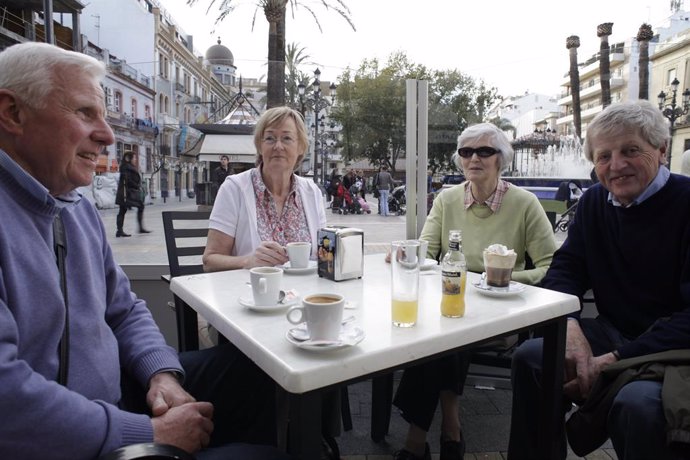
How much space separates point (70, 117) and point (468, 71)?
3190 mm

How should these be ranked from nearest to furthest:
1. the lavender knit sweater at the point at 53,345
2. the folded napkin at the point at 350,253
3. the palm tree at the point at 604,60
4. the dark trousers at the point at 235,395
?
the lavender knit sweater at the point at 53,345 < the dark trousers at the point at 235,395 < the folded napkin at the point at 350,253 < the palm tree at the point at 604,60

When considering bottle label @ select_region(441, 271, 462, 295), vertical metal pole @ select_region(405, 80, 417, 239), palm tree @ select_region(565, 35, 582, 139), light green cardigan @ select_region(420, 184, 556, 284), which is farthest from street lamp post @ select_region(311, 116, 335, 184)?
bottle label @ select_region(441, 271, 462, 295)

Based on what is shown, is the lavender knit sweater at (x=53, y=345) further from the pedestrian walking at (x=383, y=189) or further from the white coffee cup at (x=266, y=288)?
the pedestrian walking at (x=383, y=189)

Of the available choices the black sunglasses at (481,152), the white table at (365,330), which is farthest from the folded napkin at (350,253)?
the black sunglasses at (481,152)

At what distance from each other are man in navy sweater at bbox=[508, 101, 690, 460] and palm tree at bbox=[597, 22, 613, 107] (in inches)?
68.1

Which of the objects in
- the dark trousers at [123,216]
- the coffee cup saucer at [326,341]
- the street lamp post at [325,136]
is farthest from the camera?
the street lamp post at [325,136]

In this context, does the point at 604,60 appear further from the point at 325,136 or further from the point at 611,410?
the point at 325,136

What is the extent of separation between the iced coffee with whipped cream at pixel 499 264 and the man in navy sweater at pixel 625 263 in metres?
0.32

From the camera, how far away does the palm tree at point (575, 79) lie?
3.58m

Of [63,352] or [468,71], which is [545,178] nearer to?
[468,71]

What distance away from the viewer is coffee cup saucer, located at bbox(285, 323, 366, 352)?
102 cm

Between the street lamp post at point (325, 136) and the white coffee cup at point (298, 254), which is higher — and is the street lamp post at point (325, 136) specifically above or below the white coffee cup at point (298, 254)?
above

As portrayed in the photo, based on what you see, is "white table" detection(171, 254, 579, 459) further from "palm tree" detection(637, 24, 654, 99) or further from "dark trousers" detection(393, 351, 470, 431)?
"palm tree" detection(637, 24, 654, 99)

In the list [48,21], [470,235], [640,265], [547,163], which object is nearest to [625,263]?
[640,265]
